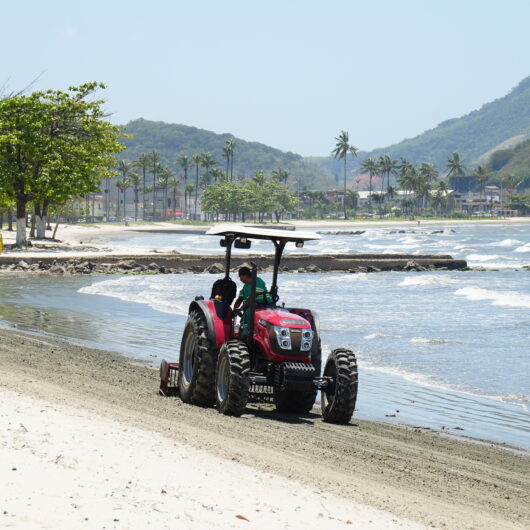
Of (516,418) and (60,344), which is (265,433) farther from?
(60,344)

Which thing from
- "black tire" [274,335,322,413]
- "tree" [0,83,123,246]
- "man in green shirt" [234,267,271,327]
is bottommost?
"black tire" [274,335,322,413]

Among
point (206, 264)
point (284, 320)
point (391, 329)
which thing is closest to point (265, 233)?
point (284, 320)

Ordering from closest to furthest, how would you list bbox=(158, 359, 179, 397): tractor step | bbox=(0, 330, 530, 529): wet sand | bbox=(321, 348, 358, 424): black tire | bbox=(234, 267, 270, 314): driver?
bbox=(0, 330, 530, 529): wet sand < bbox=(321, 348, 358, 424): black tire < bbox=(234, 267, 270, 314): driver < bbox=(158, 359, 179, 397): tractor step

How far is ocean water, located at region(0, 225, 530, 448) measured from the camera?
13383 mm

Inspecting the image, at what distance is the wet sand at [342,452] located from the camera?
6.90 metres

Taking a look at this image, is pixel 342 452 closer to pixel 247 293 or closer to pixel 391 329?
pixel 247 293

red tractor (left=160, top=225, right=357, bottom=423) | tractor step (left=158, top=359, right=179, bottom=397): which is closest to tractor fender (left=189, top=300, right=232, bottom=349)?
red tractor (left=160, top=225, right=357, bottom=423)

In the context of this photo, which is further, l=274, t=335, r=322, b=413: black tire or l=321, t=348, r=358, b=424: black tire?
l=274, t=335, r=322, b=413: black tire

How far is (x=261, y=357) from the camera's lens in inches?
400

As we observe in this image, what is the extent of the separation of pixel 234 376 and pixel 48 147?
43255 mm

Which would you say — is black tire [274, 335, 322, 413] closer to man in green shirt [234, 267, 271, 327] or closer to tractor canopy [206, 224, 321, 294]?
man in green shirt [234, 267, 271, 327]

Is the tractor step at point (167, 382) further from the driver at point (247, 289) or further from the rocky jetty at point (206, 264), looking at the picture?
the rocky jetty at point (206, 264)

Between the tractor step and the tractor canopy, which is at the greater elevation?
the tractor canopy

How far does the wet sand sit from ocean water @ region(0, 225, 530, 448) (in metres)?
1.72
